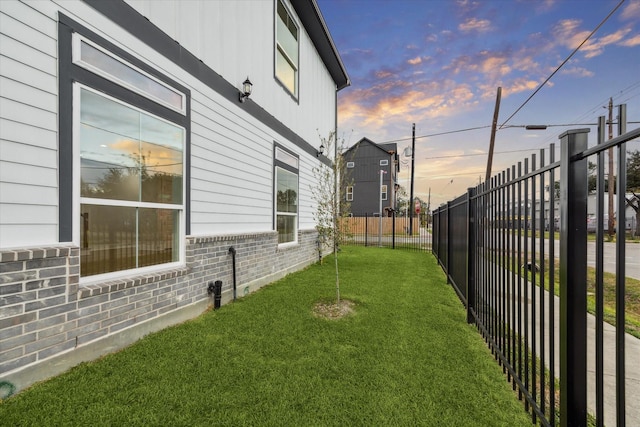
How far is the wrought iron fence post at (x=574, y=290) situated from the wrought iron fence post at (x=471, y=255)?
225 centimetres

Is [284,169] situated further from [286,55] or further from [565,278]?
[565,278]

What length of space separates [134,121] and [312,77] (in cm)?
661

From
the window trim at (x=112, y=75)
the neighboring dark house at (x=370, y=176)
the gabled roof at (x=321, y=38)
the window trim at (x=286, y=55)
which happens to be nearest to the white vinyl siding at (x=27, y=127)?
the window trim at (x=112, y=75)

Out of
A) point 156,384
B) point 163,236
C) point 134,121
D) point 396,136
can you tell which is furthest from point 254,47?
point 396,136

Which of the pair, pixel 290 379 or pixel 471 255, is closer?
pixel 290 379

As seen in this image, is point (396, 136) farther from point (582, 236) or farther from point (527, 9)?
point (582, 236)

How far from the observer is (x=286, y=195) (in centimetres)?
686

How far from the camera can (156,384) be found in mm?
2244

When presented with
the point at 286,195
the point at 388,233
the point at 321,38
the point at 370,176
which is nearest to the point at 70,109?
the point at 286,195

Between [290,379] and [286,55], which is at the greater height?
[286,55]

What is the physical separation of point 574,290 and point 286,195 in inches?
235

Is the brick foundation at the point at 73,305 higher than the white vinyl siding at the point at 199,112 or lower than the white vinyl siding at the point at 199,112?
lower

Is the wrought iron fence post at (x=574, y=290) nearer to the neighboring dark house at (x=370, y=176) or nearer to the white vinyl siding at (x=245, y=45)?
the white vinyl siding at (x=245, y=45)

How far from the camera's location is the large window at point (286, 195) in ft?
21.1
